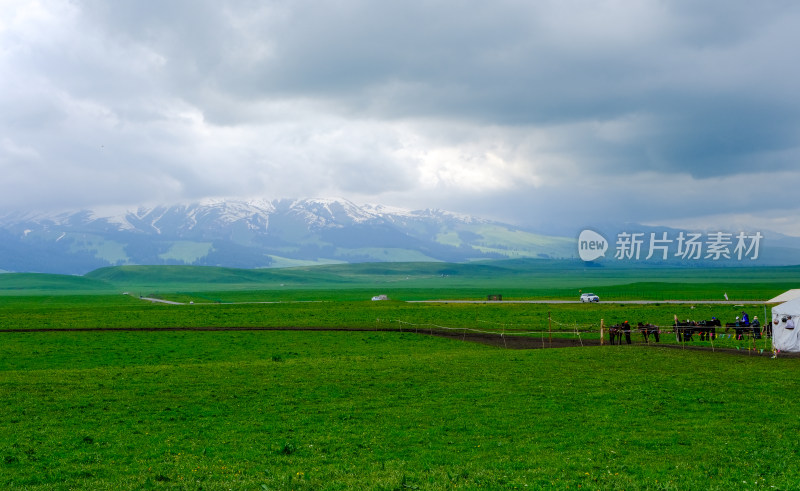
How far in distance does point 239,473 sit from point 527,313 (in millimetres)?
71851

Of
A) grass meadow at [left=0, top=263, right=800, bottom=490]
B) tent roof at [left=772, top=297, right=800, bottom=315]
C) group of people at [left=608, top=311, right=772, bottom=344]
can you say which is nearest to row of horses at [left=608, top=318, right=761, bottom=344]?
group of people at [left=608, top=311, right=772, bottom=344]

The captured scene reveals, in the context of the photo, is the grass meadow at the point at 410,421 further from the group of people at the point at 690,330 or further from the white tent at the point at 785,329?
the group of people at the point at 690,330

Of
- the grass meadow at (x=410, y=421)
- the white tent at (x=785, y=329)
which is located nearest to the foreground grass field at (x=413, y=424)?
the grass meadow at (x=410, y=421)

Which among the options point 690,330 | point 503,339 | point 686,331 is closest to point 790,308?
point 690,330

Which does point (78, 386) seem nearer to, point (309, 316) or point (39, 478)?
point (39, 478)

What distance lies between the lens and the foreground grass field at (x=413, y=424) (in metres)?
16.6

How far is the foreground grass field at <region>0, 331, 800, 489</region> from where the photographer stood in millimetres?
16562

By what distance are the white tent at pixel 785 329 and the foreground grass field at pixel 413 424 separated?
5979mm

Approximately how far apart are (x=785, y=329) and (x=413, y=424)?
36.1 m

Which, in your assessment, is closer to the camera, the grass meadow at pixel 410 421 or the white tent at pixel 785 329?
the grass meadow at pixel 410 421

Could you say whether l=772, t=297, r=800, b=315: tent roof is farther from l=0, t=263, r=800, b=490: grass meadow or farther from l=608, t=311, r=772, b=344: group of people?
l=608, t=311, r=772, b=344: group of people

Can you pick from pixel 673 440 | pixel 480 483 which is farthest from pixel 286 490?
pixel 673 440

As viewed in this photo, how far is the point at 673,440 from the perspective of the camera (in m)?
20.3

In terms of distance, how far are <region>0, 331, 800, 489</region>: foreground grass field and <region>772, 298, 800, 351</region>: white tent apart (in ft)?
19.6
